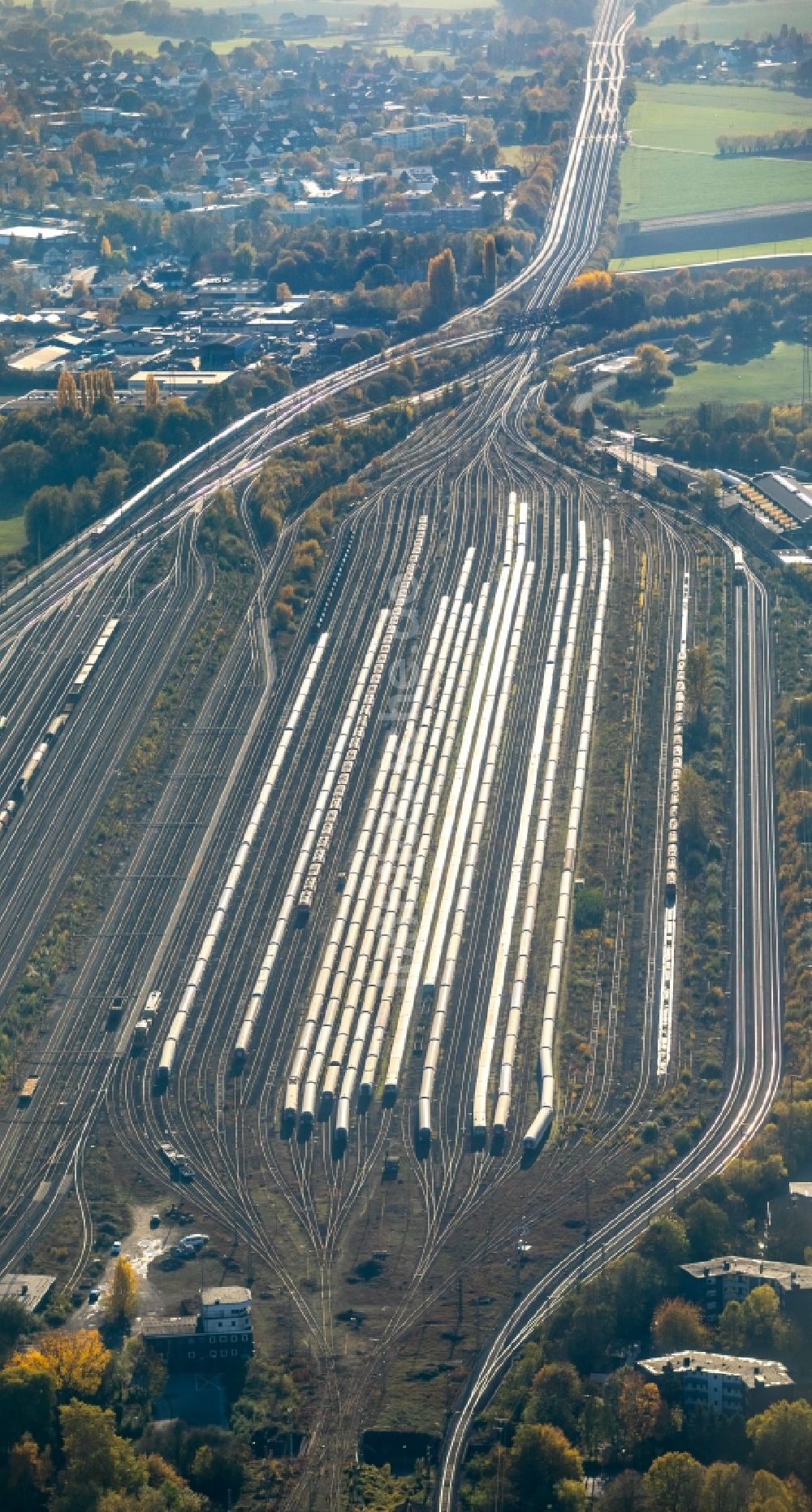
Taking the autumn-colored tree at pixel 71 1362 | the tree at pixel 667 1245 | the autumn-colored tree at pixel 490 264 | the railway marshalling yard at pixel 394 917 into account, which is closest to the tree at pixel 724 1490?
the railway marshalling yard at pixel 394 917

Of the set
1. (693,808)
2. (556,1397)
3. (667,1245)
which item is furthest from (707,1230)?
(693,808)

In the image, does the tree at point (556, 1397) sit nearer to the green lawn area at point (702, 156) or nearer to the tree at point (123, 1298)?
the tree at point (123, 1298)

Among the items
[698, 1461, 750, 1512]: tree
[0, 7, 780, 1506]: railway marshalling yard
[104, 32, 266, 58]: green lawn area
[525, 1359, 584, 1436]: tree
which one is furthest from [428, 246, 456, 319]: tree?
[698, 1461, 750, 1512]: tree

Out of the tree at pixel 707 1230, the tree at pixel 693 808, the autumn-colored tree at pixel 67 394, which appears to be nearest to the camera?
the tree at pixel 707 1230

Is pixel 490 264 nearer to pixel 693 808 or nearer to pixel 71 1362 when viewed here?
pixel 693 808

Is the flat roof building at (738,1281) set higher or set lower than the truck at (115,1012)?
lower

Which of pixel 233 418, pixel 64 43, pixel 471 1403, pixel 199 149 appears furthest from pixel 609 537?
pixel 64 43

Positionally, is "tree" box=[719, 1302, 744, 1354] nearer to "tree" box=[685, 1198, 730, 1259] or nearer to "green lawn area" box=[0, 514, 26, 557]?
"tree" box=[685, 1198, 730, 1259]

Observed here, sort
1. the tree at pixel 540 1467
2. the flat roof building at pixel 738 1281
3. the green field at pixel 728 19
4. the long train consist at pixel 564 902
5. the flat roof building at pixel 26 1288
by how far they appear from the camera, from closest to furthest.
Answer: the tree at pixel 540 1467
the flat roof building at pixel 738 1281
the flat roof building at pixel 26 1288
the long train consist at pixel 564 902
the green field at pixel 728 19
